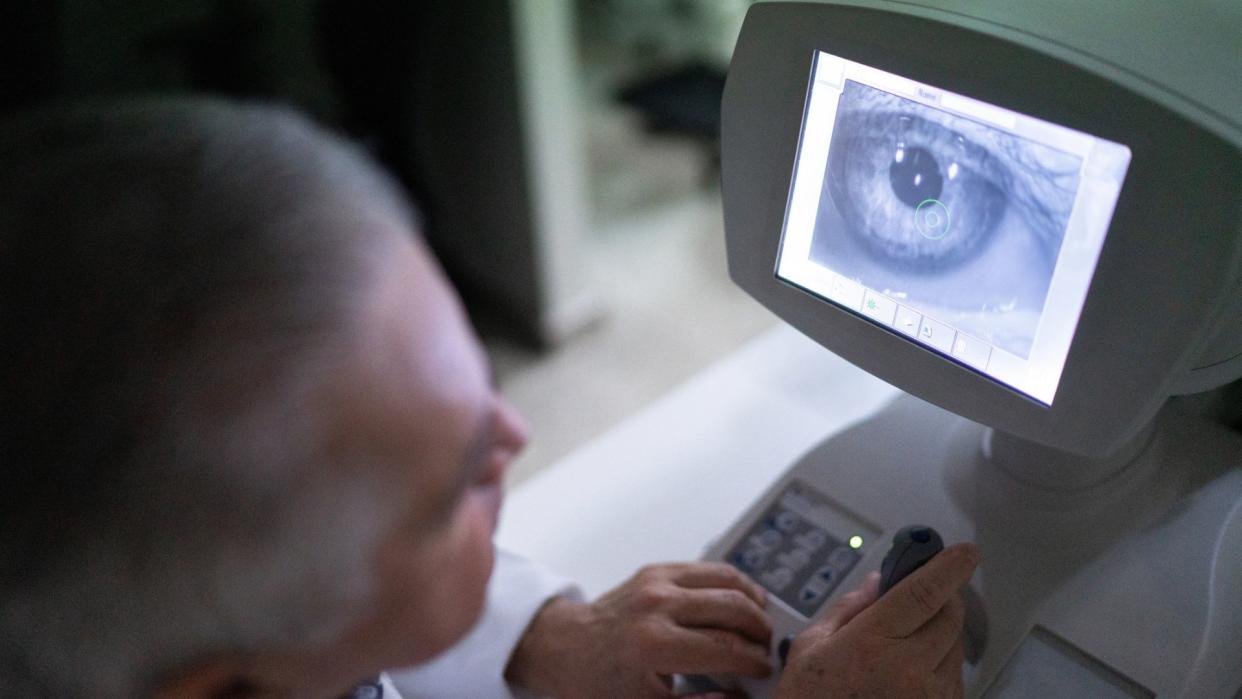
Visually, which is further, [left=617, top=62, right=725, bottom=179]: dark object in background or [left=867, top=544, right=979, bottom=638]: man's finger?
[left=617, top=62, right=725, bottom=179]: dark object in background

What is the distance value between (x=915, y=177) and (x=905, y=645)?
288mm

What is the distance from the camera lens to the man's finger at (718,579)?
657 millimetres

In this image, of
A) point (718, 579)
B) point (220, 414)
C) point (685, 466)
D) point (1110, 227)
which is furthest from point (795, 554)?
point (220, 414)

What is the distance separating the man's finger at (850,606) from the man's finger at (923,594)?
4 cm

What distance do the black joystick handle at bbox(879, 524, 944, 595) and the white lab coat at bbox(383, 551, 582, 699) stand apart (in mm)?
292

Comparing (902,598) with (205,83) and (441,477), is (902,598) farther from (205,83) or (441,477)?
(205,83)

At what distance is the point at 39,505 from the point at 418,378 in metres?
0.15

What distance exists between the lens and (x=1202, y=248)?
435mm

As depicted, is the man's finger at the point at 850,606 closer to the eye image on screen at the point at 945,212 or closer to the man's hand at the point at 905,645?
the man's hand at the point at 905,645

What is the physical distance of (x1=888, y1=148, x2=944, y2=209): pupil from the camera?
0.54 m

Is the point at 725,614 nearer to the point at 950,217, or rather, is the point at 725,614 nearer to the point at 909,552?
the point at 909,552

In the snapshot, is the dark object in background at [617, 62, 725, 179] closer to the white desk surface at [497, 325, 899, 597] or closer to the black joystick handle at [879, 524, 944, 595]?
the white desk surface at [497, 325, 899, 597]

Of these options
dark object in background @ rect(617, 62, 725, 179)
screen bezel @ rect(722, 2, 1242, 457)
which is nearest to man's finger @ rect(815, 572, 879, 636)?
A: screen bezel @ rect(722, 2, 1242, 457)

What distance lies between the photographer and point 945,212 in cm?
54
